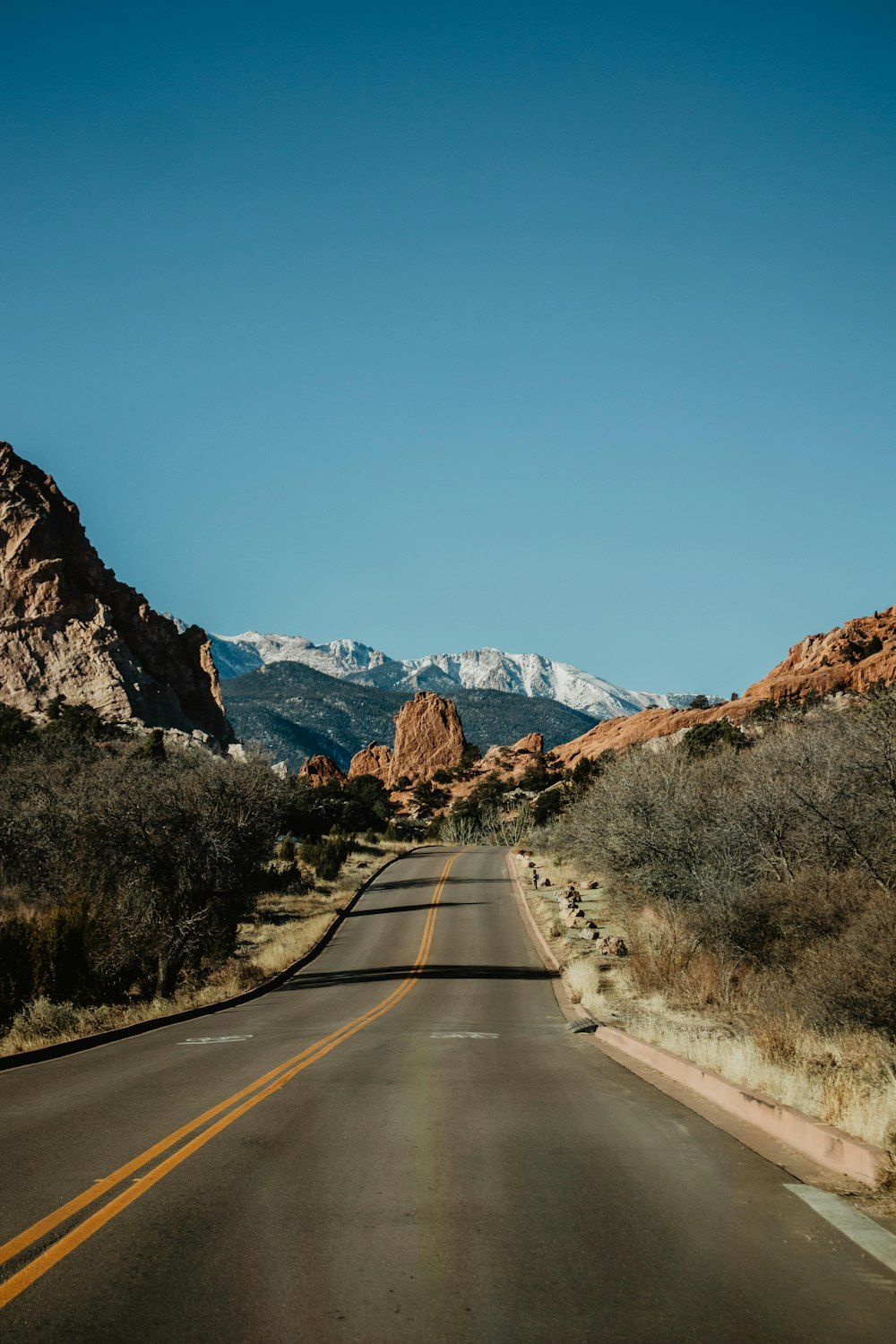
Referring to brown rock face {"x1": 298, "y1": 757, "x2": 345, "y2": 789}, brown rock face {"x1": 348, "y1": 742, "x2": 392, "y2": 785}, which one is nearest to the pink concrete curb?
brown rock face {"x1": 298, "y1": 757, "x2": 345, "y2": 789}

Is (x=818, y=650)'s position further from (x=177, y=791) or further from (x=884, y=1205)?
(x=884, y=1205)

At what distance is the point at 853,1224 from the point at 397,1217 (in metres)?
2.53

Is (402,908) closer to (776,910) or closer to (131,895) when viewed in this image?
(131,895)

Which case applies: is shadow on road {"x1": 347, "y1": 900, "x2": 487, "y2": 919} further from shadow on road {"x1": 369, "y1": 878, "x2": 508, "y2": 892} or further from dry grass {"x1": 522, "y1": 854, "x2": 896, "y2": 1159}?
dry grass {"x1": 522, "y1": 854, "x2": 896, "y2": 1159}

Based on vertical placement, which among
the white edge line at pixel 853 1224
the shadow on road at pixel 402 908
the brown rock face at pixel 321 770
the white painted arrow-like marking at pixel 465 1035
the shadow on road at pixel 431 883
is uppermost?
the brown rock face at pixel 321 770

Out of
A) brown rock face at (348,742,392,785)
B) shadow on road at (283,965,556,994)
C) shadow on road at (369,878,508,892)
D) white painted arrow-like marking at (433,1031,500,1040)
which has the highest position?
brown rock face at (348,742,392,785)

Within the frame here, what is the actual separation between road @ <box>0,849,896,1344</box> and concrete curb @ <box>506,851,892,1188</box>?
1.41 ft

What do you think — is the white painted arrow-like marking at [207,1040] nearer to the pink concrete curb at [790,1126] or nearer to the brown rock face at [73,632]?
the pink concrete curb at [790,1126]

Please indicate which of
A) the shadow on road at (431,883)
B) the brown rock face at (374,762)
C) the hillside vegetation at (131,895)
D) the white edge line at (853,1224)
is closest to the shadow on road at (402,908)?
the hillside vegetation at (131,895)

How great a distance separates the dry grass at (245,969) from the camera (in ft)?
53.8

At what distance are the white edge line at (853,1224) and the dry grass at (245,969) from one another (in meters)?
11.1

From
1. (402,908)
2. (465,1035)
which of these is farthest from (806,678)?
(465,1035)

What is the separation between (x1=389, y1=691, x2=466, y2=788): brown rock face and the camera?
149375 mm

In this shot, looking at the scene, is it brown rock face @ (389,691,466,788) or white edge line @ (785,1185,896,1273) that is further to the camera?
brown rock face @ (389,691,466,788)
